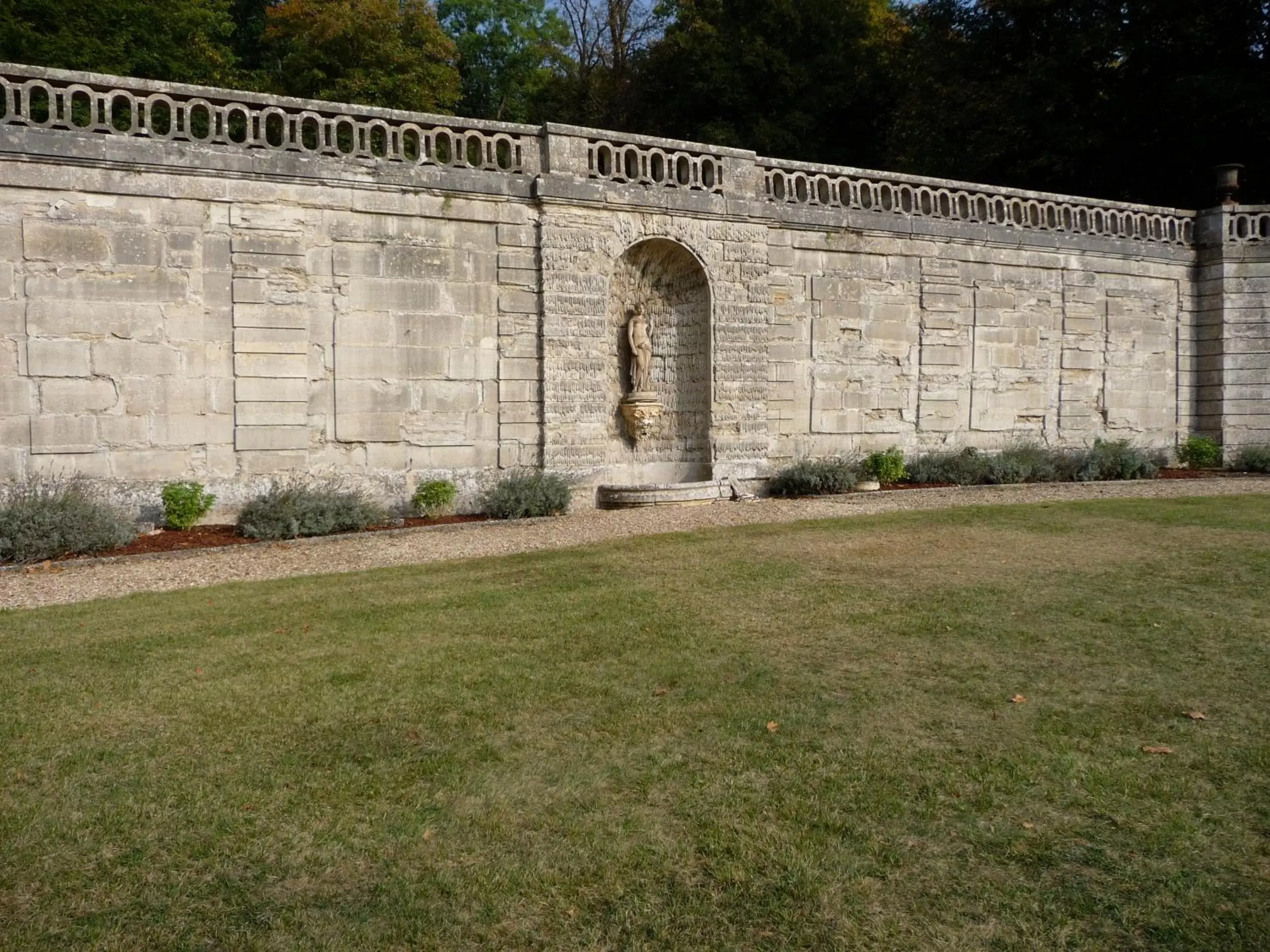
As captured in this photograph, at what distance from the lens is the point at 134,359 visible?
10188 millimetres

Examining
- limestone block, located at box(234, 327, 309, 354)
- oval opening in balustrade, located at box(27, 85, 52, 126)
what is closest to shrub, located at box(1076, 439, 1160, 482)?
limestone block, located at box(234, 327, 309, 354)

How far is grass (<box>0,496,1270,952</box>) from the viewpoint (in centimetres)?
281

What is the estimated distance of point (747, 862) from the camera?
3.08 metres

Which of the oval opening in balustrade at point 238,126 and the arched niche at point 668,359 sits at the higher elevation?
the oval opening in balustrade at point 238,126

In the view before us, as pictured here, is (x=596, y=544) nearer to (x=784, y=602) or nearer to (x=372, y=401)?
(x=784, y=602)

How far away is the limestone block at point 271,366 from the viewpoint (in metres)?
10.6

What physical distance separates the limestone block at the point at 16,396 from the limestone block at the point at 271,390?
1996mm

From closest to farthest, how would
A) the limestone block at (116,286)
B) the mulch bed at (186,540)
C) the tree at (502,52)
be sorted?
the mulch bed at (186,540), the limestone block at (116,286), the tree at (502,52)

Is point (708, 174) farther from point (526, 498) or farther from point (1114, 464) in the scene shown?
point (1114, 464)

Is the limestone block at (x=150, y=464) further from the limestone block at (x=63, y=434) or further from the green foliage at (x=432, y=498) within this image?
the green foliage at (x=432, y=498)

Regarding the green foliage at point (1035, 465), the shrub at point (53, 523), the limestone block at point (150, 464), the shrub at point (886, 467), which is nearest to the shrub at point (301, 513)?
the limestone block at point (150, 464)

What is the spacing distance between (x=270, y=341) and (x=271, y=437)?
3.68 ft

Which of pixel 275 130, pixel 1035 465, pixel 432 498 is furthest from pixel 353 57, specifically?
pixel 1035 465

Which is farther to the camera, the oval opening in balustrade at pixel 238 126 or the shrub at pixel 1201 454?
the shrub at pixel 1201 454
